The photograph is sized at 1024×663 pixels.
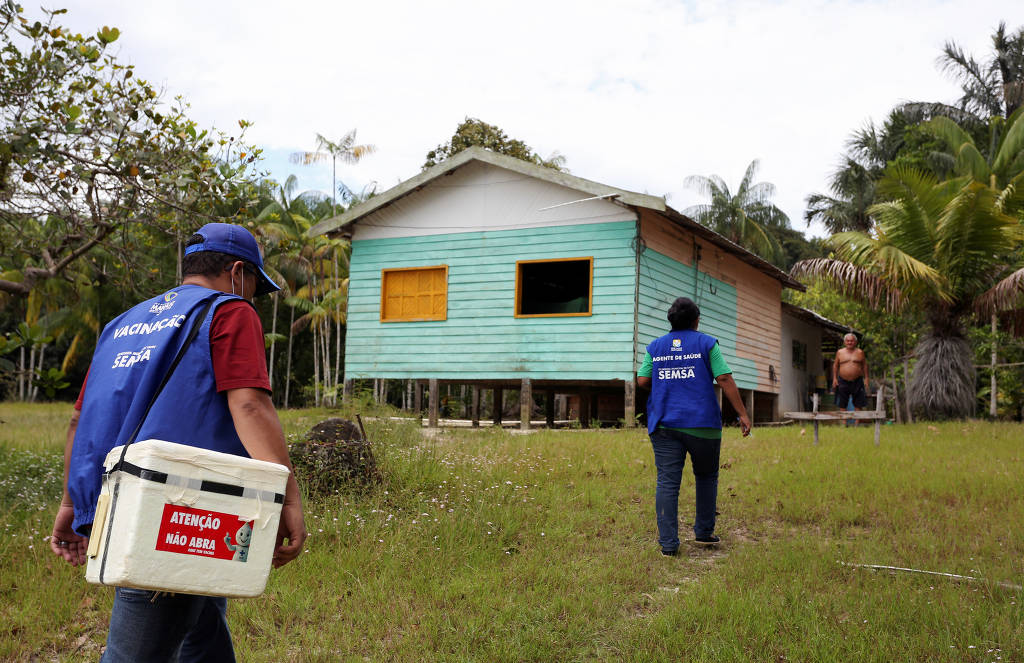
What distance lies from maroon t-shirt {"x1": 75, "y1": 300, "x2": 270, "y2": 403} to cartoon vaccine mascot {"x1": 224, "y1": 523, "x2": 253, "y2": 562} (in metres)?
0.41

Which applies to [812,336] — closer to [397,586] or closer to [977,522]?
[977,522]

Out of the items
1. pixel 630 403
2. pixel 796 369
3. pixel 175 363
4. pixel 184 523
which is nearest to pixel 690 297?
pixel 630 403

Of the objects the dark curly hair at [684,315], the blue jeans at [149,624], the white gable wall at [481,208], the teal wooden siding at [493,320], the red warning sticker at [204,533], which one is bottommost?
the blue jeans at [149,624]

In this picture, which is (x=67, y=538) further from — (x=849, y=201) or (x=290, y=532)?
(x=849, y=201)

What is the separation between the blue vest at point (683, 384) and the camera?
239 inches

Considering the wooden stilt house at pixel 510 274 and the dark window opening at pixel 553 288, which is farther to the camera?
the dark window opening at pixel 553 288

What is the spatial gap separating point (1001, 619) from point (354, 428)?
17.1ft

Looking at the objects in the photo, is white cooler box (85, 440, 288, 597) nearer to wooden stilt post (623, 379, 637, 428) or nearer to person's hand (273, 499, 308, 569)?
person's hand (273, 499, 308, 569)

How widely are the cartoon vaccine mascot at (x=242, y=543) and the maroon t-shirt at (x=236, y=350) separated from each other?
1.34ft

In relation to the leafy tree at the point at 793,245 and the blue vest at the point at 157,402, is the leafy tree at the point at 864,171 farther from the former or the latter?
the blue vest at the point at 157,402

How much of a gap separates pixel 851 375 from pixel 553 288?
6977 mm

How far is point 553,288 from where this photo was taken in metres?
18.9

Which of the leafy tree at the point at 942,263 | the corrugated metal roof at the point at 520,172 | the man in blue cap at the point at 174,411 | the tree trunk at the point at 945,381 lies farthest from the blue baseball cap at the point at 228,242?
the tree trunk at the point at 945,381

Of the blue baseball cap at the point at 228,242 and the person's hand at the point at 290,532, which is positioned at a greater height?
the blue baseball cap at the point at 228,242
